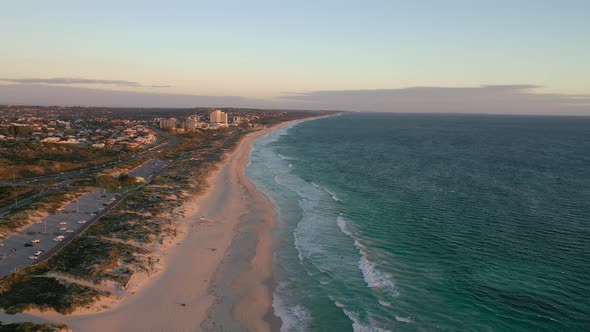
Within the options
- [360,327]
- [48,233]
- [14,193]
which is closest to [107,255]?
[48,233]

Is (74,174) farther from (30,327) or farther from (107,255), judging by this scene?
(30,327)

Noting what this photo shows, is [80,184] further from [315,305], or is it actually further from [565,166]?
[565,166]

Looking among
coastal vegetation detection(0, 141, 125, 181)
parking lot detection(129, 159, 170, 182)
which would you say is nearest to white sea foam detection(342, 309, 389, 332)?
parking lot detection(129, 159, 170, 182)

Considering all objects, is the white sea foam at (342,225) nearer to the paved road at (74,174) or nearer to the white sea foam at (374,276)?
the white sea foam at (374,276)

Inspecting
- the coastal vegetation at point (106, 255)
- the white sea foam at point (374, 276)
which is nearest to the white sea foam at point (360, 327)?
the white sea foam at point (374, 276)

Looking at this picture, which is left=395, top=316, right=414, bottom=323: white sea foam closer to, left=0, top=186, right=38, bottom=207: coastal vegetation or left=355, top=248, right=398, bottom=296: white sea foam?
left=355, top=248, right=398, bottom=296: white sea foam

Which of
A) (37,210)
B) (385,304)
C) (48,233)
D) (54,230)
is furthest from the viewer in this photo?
(37,210)
